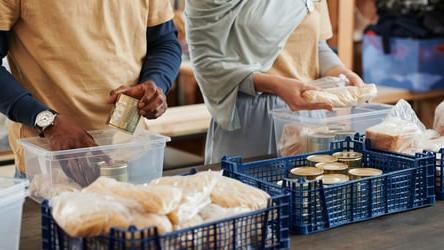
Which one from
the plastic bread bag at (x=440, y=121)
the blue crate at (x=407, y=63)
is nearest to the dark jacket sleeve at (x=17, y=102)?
the plastic bread bag at (x=440, y=121)

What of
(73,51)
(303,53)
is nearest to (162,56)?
(73,51)

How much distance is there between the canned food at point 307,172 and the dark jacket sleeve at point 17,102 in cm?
59

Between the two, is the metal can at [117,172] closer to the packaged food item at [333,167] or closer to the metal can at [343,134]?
the packaged food item at [333,167]

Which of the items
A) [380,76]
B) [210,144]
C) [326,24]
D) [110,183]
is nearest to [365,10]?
[380,76]

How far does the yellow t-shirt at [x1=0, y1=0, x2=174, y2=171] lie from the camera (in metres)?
1.73

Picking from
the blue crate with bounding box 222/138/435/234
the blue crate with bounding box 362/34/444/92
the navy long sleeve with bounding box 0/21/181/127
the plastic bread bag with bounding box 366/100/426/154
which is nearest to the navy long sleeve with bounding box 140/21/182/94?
the navy long sleeve with bounding box 0/21/181/127

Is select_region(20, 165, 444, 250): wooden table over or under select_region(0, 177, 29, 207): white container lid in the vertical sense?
under

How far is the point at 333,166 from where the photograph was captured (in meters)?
1.56

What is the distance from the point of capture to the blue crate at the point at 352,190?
138 centimetres

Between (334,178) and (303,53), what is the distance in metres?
0.87

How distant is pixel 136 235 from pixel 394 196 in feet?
2.21

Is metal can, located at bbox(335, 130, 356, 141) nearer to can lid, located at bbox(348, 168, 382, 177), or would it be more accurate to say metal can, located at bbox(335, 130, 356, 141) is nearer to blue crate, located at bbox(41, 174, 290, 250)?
can lid, located at bbox(348, 168, 382, 177)

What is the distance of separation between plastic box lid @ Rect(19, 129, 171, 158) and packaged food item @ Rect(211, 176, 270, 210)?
0.40 m

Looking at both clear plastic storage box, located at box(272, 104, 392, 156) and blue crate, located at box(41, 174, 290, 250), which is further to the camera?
clear plastic storage box, located at box(272, 104, 392, 156)
